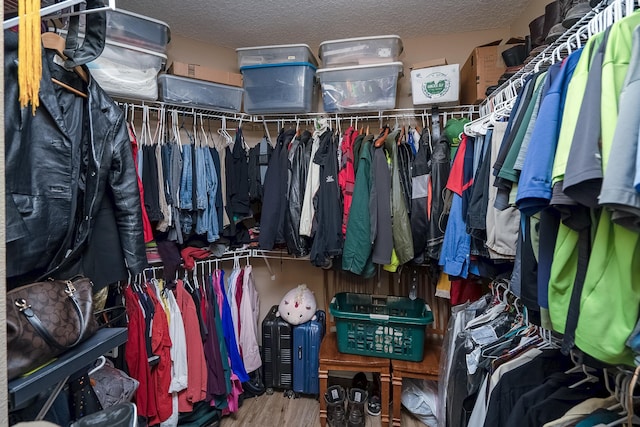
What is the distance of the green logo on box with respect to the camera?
1976 mm

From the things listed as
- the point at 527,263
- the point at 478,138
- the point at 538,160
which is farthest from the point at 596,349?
the point at 478,138

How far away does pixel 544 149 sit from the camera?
0.75 metres

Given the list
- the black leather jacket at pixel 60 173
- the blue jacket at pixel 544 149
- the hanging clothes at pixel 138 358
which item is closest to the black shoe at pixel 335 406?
the hanging clothes at pixel 138 358

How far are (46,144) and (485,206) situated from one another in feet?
5.07

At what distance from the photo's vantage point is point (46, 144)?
3.42 ft

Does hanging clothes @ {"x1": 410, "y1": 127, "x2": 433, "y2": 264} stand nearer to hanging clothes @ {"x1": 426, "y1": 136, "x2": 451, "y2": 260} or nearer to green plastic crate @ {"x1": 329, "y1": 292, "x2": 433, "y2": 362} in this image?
hanging clothes @ {"x1": 426, "y1": 136, "x2": 451, "y2": 260}

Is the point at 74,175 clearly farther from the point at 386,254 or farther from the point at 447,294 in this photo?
the point at 447,294

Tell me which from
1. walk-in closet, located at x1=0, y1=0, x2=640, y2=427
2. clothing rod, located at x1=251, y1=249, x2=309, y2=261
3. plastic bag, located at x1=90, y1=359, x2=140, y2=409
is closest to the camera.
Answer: walk-in closet, located at x1=0, y1=0, x2=640, y2=427

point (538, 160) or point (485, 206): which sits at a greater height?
point (538, 160)

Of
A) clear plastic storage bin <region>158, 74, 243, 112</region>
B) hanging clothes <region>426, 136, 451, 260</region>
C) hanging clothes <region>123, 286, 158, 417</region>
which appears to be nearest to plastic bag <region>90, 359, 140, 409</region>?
hanging clothes <region>123, 286, 158, 417</region>

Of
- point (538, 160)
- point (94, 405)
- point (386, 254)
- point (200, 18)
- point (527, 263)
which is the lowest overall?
point (94, 405)

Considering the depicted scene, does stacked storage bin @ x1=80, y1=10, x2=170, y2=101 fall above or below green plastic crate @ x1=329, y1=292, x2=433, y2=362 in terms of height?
above

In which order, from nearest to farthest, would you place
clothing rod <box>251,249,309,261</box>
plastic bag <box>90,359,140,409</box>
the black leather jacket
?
the black leather jacket, plastic bag <box>90,359,140,409</box>, clothing rod <box>251,249,309,261</box>

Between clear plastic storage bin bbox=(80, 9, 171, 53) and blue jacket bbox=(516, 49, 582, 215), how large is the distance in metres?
1.94
